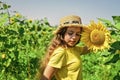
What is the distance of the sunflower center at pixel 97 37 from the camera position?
10.1 feet

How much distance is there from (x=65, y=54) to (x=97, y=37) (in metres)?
0.83

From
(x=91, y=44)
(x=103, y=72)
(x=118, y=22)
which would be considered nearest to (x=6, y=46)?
(x=103, y=72)

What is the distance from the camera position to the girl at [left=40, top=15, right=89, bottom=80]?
3.82m

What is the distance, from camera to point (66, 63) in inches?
154

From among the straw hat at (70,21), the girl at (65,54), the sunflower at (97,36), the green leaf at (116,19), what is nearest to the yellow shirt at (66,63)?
the girl at (65,54)

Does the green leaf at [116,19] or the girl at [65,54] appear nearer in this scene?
the green leaf at [116,19]

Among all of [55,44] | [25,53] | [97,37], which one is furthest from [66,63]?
[25,53]

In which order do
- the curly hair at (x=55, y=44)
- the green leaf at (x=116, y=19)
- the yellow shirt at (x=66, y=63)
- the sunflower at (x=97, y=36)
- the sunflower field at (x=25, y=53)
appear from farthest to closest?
1. the sunflower field at (x=25, y=53)
2. the curly hair at (x=55, y=44)
3. the yellow shirt at (x=66, y=63)
4. the sunflower at (x=97, y=36)
5. the green leaf at (x=116, y=19)

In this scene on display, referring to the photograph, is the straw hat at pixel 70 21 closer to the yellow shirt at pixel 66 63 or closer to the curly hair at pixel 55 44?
the curly hair at pixel 55 44

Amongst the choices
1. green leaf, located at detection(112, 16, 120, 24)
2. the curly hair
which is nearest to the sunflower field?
the curly hair

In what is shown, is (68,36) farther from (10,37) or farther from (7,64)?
(10,37)

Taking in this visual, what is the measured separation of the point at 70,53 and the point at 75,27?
0.27 meters

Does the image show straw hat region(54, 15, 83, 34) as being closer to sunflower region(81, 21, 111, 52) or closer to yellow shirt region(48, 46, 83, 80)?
yellow shirt region(48, 46, 83, 80)

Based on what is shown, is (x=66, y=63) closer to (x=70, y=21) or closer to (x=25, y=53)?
(x=70, y=21)
